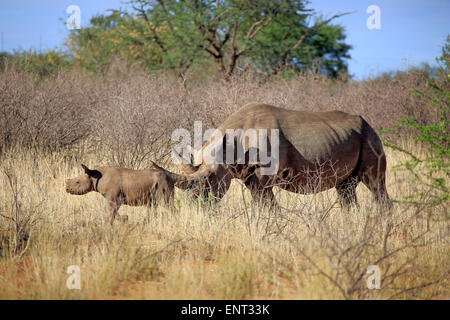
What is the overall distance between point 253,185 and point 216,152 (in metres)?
0.73

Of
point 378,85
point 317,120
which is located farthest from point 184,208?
point 378,85

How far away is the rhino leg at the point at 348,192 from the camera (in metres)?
6.34

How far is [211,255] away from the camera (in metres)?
4.68

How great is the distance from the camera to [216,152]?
522cm

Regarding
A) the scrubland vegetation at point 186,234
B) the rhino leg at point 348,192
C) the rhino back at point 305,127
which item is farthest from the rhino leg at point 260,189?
the rhino leg at point 348,192

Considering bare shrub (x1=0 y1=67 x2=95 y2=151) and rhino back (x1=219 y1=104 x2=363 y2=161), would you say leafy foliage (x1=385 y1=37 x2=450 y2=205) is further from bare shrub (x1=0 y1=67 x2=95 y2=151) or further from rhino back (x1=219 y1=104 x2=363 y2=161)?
bare shrub (x1=0 y1=67 x2=95 y2=151)

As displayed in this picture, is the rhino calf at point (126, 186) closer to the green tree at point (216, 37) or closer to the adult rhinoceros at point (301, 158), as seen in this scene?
the adult rhinoceros at point (301, 158)

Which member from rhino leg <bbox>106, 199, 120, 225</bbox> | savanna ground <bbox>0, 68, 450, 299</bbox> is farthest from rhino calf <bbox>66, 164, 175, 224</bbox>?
savanna ground <bbox>0, 68, 450, 299</bbox>

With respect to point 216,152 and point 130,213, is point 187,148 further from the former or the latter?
point 130,213

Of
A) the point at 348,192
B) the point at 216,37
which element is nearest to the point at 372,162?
the point at 348,192

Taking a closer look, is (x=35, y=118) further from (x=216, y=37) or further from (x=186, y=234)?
(x=216, y=37)

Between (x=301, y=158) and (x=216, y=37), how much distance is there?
1554 centimetres

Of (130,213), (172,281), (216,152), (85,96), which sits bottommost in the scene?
(172,281)

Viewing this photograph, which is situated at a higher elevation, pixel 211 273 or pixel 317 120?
pixel 317 120
